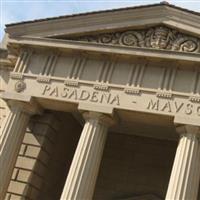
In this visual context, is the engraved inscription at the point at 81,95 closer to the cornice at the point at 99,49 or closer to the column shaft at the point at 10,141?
the column shaft at the point at 10,141

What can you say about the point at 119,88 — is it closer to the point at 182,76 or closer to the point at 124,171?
the point at 182,76

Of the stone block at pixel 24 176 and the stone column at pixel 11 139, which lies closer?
the stone column at pixel 11 139

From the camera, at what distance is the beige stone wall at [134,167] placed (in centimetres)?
2050

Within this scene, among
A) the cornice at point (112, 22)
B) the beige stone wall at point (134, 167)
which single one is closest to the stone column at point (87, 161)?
the cornice at point (112, 22)

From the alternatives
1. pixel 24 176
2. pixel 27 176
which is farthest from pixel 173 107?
pixel 24 176

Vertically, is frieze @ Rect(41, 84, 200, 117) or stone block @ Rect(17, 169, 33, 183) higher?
frieze @ Rect(41, 84, 200, 117)

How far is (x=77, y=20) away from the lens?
1812 centimetres

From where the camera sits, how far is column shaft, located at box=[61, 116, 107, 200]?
1570 cm

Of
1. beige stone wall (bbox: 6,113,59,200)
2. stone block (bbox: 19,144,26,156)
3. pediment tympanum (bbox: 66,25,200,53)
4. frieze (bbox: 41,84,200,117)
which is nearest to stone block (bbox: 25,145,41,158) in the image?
beige stone wall (bbox: 6,113,59,200)

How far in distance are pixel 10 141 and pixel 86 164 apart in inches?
125

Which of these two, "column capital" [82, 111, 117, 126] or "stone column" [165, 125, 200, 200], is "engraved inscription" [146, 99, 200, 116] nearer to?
"stone column" [165, 125, 200, 200]

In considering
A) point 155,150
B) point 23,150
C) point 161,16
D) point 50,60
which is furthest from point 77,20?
point 155,150

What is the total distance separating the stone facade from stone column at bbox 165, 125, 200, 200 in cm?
3

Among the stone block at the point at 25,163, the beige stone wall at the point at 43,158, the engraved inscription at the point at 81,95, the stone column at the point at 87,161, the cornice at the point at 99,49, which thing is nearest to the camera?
the stone column at the point at 87,161
